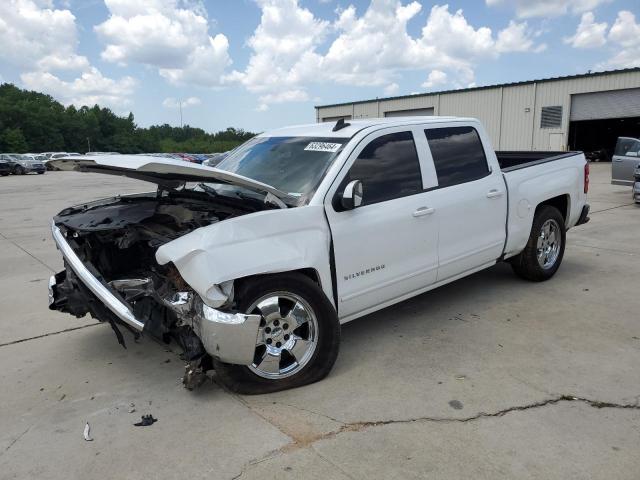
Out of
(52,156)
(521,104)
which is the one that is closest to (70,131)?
(52,156)

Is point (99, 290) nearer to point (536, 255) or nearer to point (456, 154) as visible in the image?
point (456, 154)

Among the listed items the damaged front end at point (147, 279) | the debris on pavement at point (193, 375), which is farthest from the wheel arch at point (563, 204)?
the debris on pavement at point (193, 375)

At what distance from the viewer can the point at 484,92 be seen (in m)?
38.6

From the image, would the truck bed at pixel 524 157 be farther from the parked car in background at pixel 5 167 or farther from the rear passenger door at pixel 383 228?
the parked car in background at pixel 5 167

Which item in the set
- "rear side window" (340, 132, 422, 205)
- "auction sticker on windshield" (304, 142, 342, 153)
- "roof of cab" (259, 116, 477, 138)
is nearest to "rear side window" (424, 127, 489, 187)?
"roof of cab" (259, 116, 477, 138)

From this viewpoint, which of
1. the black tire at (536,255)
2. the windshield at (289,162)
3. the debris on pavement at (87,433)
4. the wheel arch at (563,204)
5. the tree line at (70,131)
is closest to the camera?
the debris on pavement at (87,433)

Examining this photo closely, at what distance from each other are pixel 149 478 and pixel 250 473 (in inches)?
20.2

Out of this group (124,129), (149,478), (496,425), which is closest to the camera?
(149,478)

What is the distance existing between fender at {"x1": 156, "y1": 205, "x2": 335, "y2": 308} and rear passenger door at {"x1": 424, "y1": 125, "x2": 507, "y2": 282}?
131cm

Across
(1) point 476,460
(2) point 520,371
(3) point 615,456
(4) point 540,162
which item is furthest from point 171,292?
(4) point 540,162

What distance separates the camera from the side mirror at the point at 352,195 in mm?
3727

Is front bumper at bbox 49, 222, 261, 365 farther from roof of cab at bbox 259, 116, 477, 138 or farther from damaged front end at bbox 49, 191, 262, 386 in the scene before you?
roof of cab at bbox 259, 116, 477, 138

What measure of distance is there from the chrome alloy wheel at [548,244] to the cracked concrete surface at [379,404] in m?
0.73

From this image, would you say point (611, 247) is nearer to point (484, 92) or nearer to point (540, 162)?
point (540, 162)
